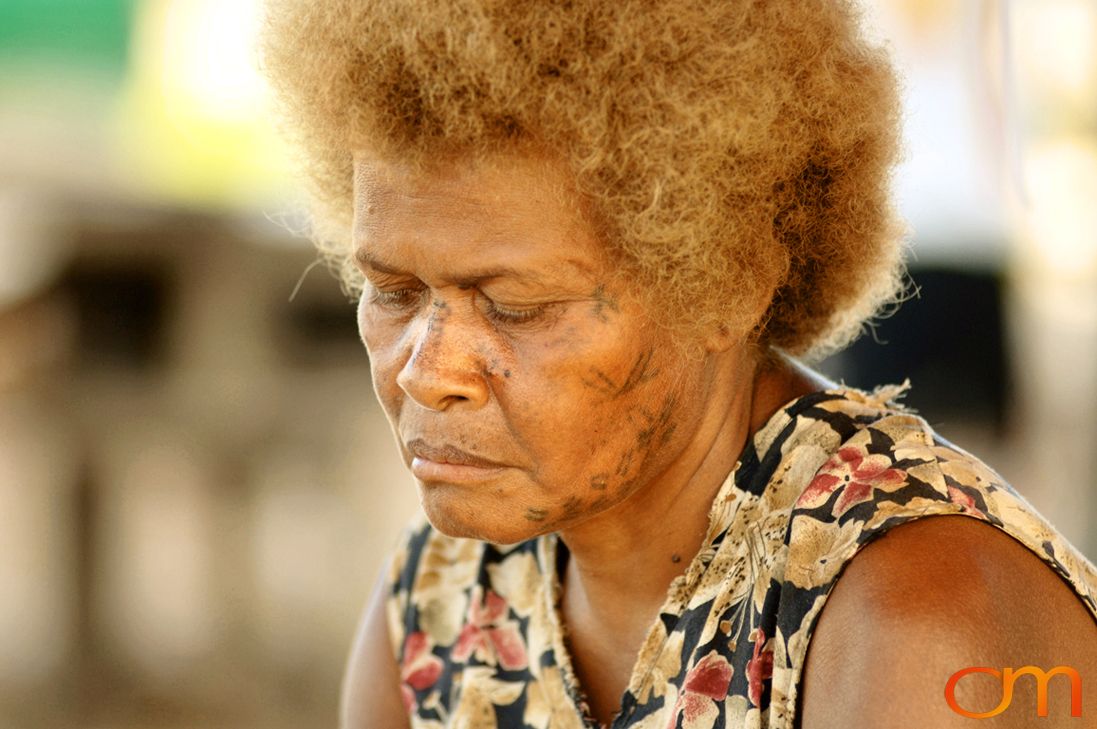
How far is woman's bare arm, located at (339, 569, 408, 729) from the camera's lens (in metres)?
2.26

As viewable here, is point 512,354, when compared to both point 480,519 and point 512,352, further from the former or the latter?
point 480,519

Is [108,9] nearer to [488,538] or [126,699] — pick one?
[126,699]

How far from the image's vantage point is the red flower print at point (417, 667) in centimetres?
220

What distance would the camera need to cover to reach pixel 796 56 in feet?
5.61

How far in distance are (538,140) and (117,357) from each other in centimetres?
451

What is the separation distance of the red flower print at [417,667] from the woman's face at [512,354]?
1.77ft

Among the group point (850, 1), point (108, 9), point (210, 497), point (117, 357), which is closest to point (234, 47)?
point (108, 9)

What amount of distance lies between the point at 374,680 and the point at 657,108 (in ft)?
3.82

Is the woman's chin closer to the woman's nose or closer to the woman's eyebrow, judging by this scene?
the woman's nose

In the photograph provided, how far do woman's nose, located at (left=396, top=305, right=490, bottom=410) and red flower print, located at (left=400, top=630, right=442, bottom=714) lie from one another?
668mm

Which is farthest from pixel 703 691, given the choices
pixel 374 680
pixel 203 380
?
pixel 203 380

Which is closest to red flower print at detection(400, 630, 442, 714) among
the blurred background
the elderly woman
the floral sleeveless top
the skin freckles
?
the floral sleeveless top

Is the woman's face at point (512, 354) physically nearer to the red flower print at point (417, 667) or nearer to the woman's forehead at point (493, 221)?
the woman's forehead at point (493, 221)

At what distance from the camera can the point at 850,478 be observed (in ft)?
5.46
